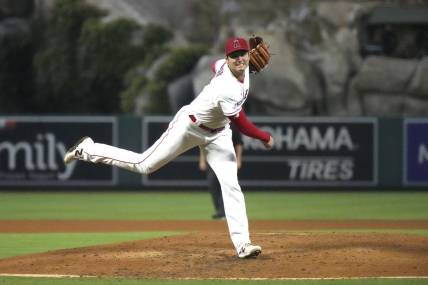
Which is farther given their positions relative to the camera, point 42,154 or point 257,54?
point 42,154

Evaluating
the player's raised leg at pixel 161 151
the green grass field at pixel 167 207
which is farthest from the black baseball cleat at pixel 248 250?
the green grass field at pixel 167 207

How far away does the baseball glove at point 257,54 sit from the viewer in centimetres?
891

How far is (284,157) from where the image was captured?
18906 millimetres

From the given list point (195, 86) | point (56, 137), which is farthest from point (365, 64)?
point (56, 137)

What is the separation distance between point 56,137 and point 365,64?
778cm

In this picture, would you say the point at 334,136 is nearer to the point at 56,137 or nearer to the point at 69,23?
the point at 56,137

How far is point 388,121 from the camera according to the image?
750 inches

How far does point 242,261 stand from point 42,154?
1056 centimetres

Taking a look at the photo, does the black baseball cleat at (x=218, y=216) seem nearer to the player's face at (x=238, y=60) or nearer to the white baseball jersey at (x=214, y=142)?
the white baseball jersey at (x=214, y=142)

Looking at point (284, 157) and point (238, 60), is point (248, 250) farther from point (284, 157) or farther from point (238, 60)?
point (284, 157)

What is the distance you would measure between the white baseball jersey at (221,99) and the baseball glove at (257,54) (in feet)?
0.43

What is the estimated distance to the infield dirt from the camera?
27.6 ft

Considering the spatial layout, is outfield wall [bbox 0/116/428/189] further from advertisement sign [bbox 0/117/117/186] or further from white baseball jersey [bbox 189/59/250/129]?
white baseball jersey [bbox 189/59/250/129]

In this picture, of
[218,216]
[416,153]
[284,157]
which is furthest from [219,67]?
[416,153]
